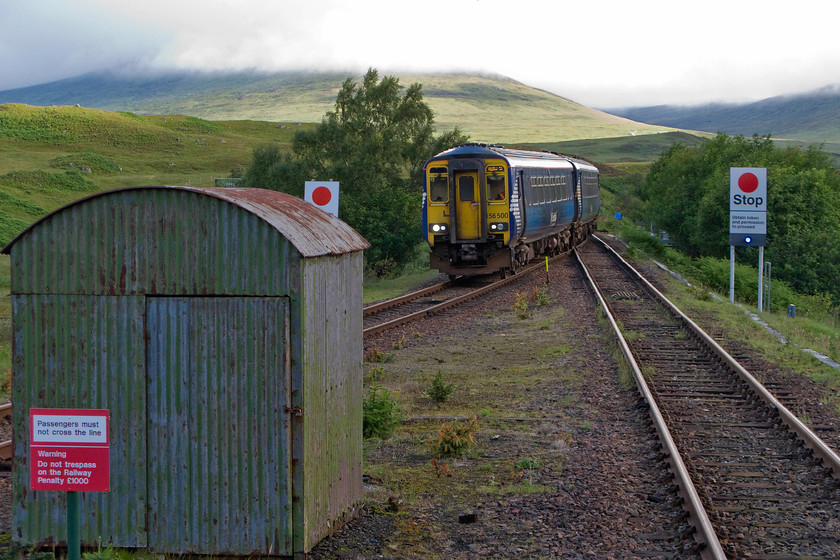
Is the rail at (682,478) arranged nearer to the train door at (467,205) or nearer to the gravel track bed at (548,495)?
the gravel track bed at (548,495)

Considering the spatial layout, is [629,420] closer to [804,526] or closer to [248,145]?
[804,526]

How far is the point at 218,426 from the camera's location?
20.2 feet

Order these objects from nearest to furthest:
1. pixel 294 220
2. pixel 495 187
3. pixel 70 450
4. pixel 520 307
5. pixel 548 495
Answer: pixel 70 450, pixel 294 220, pixel 548 495, pixel 520 307, pixel 495 187

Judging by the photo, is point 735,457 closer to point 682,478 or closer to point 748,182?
point 682,478

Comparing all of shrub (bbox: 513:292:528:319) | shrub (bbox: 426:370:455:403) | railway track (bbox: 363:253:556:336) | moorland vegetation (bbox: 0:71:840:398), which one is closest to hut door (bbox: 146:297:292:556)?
shrub (bbox: 426:370:455:403)

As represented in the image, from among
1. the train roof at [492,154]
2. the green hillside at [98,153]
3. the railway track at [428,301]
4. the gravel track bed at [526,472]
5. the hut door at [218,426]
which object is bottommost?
the gravel track bed at [526,472]

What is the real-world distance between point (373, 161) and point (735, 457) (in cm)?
3844

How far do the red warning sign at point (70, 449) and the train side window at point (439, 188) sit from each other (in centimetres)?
2033

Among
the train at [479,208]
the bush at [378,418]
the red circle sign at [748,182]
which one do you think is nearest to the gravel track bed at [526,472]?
the bush at [378,418]

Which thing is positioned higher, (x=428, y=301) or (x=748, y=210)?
(x=748, y=210)

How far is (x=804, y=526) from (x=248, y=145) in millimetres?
116172

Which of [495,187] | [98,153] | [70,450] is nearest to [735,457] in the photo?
[70,450]

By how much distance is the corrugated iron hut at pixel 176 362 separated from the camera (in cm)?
610

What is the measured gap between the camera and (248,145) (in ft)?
390
